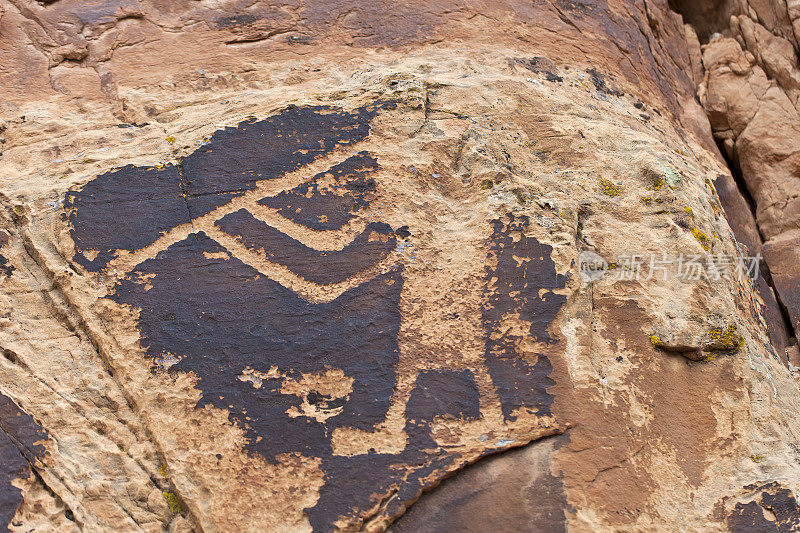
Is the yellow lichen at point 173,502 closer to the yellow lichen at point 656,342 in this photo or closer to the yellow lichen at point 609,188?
the yellow lichen at point 656,342

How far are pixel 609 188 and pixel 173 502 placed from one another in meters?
2.16

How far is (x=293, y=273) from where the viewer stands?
2.65 meters

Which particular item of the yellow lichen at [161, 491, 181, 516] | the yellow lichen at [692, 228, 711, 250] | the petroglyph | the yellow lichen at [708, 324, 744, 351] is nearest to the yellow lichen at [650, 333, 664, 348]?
the yellow lichen at [708, 324, 744, 351]

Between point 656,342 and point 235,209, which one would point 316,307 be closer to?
point 235,209

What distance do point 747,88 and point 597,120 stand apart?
2.12m

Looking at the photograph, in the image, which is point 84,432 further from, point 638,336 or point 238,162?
point 638,336

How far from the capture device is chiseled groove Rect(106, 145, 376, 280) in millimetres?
2643

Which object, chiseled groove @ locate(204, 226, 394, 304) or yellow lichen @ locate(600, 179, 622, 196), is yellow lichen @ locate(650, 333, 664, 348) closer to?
yellow lichen @ locate(600, 179, 622, 196)

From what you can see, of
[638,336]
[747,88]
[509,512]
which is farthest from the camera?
[747,88]

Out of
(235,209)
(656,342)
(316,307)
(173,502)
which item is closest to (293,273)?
(316,307)

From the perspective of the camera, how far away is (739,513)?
2.31m

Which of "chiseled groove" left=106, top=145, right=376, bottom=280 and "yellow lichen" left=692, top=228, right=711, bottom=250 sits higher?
"chiseled groove" left=106, top=145, right=376, bottom=280

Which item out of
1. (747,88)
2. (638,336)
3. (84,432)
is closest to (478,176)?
(638,336)

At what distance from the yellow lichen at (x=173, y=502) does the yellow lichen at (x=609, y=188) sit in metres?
2.11
